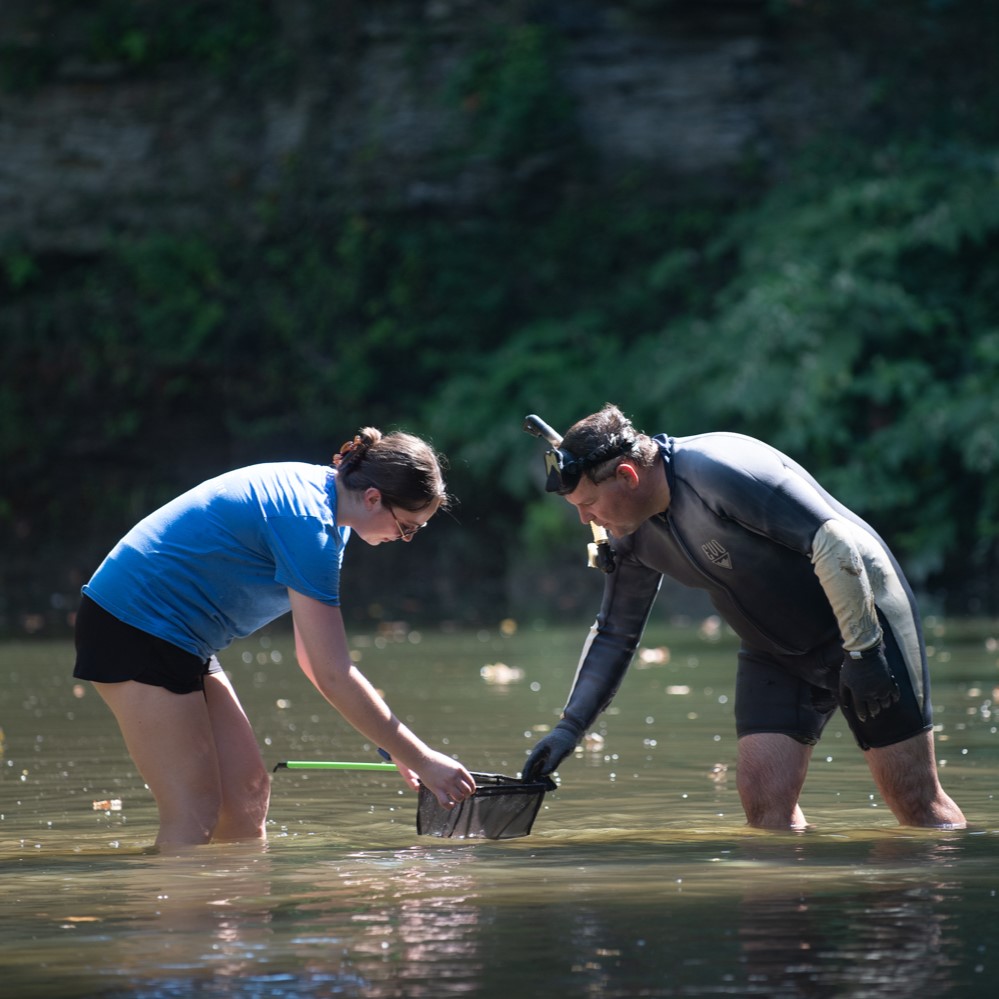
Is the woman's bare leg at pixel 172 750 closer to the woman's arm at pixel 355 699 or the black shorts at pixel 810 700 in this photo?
the woman's arm at pixel 355 699

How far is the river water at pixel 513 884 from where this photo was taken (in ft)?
12.0

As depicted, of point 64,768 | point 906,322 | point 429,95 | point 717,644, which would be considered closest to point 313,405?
point 429,95

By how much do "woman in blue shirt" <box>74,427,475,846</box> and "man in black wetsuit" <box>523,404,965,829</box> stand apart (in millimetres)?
566

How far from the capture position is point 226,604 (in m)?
5.45

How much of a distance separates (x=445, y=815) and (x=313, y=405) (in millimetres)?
18840

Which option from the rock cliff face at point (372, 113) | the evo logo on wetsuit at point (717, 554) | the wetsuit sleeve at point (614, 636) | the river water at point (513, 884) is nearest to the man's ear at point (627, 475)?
the evo logo on wetsuit at point (717, 554)

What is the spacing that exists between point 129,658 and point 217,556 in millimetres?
417

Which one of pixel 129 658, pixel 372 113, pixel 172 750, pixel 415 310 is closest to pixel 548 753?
pixel 172 750

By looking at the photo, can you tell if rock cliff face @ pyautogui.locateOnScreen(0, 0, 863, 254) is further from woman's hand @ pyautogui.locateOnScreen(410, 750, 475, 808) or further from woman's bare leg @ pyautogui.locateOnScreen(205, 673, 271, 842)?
woman's hand @ pyautogui.locateOnScreen(410, 750, 475, 808)

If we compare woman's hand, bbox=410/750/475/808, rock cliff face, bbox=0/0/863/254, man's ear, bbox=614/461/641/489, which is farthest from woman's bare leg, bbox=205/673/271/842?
rock cliff face, bbox=0/0/863/254

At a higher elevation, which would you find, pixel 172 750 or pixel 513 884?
pixel 172 750

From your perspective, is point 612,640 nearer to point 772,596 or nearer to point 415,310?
point 772,596

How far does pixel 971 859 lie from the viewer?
5039 millimetres

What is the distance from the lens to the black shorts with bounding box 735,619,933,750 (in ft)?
18.2
